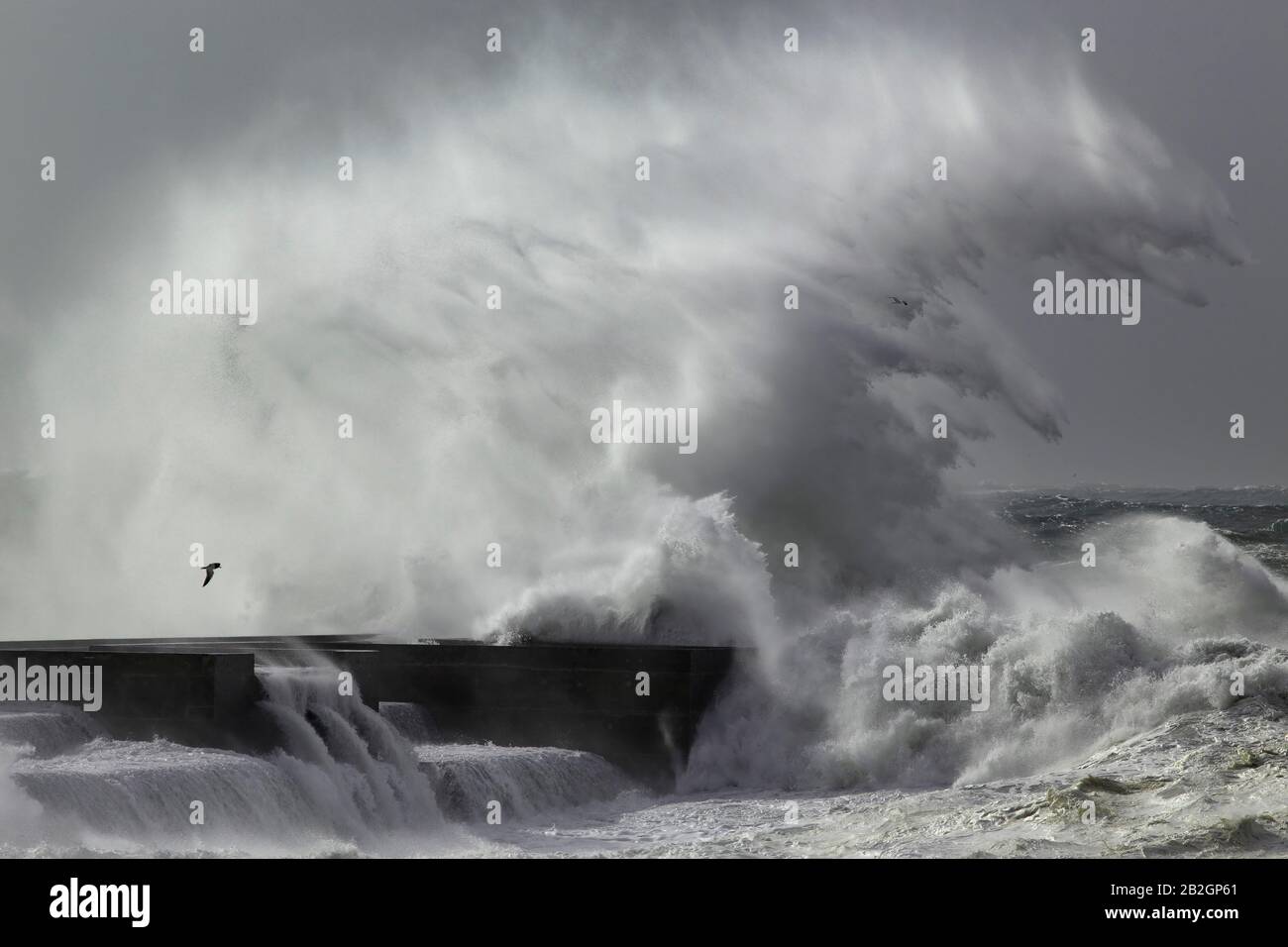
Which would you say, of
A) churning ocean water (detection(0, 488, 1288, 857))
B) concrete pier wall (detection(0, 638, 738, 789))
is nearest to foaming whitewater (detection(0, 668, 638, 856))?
churning ocean water (detection(0, 488, 1288, 857))

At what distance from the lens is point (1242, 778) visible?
2119 centimetres

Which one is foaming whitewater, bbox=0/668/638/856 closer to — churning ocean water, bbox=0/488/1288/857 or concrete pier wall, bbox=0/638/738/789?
churning ocean water, bbox=0/488/1288/857

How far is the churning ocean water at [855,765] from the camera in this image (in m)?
18.2

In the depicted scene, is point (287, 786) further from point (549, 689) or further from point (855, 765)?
point (855, 765)

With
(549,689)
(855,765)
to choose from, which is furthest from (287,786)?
(855,765)

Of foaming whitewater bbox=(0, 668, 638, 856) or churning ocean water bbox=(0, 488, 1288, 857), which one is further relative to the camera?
churning ocean water bbox=(0, 488, 1288, 857)

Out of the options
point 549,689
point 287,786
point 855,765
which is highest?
point 549,689

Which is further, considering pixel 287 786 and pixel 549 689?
pixel 549 689

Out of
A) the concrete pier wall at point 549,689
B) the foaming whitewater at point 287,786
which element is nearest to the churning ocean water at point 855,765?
the foaming whitewater at point 287,786

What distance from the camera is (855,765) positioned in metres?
25.5

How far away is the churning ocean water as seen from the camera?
1823cm
